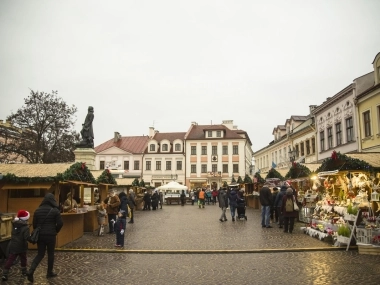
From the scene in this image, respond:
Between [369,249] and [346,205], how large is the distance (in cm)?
249

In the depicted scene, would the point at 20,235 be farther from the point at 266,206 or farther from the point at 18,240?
the point at 266,206

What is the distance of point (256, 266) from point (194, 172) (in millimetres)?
51291

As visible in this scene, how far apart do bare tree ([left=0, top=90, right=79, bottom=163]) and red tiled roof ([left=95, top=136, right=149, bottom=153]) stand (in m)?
27.7

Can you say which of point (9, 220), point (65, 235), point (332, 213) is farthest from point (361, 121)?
point (9, 220)

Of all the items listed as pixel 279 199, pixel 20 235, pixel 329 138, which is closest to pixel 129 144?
pixel 329 138

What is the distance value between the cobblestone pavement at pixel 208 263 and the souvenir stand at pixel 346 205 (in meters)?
0.48

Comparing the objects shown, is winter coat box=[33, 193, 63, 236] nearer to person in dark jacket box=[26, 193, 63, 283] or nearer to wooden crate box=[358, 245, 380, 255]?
person in dark jacket box=[26, 193, 63, 283]

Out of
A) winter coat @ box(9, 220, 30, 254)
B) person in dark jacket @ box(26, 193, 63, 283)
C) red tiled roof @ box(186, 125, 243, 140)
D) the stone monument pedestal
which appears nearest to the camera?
winter coat @ box(9, 220, 30, 254)


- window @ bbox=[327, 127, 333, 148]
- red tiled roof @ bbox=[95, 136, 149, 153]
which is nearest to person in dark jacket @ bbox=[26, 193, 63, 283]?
window @ bbox=[327, 127, 333, 148]

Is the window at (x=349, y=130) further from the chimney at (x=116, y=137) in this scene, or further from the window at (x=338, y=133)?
the chimney at (x=116, y=137)

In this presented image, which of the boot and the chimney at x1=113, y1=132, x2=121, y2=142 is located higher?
the chimney at x1=113, y1=132, x2=121, y2=142

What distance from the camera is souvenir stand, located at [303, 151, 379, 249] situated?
34.2ft

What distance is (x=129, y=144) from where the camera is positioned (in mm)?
63188

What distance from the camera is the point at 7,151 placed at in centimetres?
3058
